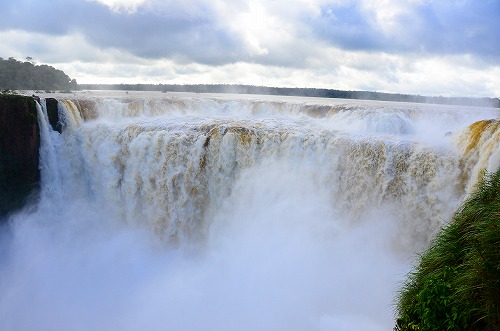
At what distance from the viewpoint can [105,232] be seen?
53.4 ft

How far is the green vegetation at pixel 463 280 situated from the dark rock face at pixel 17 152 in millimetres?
15525

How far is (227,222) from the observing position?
14719 millimetres

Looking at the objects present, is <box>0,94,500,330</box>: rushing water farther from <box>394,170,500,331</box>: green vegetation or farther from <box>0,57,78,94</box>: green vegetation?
<box>0,57,78,94</box>: green vegetation

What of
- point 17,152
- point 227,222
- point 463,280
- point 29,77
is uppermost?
point 29,77

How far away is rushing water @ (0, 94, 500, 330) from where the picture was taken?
37.4 ft

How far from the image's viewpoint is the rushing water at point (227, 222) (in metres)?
11.4

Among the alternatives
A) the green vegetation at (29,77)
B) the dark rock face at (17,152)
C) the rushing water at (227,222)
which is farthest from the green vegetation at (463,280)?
the green vegetation at (29,77)

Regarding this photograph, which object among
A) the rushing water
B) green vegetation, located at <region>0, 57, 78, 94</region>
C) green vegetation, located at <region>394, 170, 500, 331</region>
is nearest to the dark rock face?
the rushing water

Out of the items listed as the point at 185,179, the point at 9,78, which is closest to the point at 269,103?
the point at 185,179

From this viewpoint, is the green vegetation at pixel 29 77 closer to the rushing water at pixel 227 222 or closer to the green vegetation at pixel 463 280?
the rushing water at pixel 227 222

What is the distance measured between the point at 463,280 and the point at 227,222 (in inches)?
410

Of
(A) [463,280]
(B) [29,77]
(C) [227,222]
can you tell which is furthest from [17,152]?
(B) [29,77]

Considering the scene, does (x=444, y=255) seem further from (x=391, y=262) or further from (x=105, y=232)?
(x=105, y=232)

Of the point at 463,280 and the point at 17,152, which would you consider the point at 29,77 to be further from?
the point at 463,280
